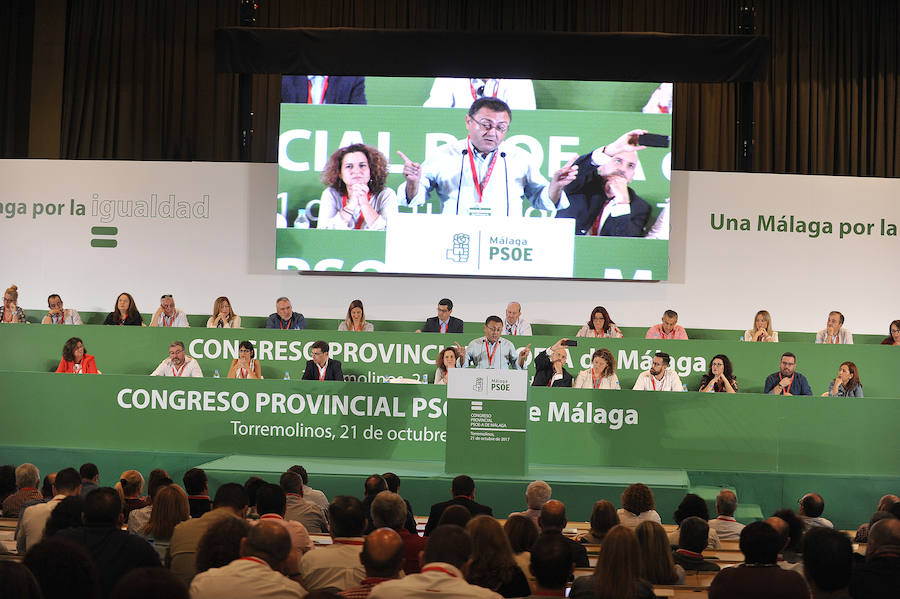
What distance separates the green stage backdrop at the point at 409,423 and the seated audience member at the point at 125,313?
2.89 meters

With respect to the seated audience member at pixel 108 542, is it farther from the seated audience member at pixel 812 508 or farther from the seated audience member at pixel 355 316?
the seated audience member at pixel 355 316

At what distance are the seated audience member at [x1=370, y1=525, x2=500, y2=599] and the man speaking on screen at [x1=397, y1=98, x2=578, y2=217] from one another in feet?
29.4

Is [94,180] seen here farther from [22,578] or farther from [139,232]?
[22,578]

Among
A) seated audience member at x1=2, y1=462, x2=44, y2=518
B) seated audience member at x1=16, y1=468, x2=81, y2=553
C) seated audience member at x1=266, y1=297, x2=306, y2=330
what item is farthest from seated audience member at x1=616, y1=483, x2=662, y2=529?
seated audience member at x1=266, y1=297, x2=306, y2=330

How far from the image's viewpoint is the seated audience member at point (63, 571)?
8.59 feet

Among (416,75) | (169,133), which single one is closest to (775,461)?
(416,75)

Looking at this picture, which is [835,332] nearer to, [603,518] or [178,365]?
[178,365]

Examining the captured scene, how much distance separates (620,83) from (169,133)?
20.0ft

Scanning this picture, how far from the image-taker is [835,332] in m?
11.5

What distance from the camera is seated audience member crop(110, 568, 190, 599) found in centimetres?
238

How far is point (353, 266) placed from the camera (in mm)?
12188

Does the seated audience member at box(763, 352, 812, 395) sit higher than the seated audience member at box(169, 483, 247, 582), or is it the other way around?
the seated audience member at box(763, 352, 812, 395)

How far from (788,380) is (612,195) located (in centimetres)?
358

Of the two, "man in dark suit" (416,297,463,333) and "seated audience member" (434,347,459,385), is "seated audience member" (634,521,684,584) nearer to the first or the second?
"seated audience member" (434,347,459,385)
